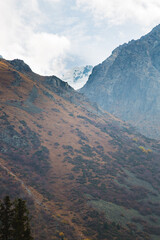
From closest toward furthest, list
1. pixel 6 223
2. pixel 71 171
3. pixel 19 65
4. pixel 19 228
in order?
1. pixel 19 228
2. pixel 6 223
3. pixel 71 171
4. pixel 19 65

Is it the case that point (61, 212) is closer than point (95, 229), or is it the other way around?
point (95, 229)

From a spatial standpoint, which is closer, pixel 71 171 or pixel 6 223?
pixel 6 223

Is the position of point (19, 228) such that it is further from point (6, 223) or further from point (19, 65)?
point (19, 65)

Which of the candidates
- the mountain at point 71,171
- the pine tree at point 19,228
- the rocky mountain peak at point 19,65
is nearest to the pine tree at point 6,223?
the pine tree at point 19,228

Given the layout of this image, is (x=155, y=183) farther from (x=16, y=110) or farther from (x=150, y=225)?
(x=16, y=110)

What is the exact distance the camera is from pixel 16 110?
6425 cm

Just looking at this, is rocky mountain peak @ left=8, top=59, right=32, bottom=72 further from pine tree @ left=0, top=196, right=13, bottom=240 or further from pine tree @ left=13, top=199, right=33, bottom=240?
pine tree @ left=13, top=199, right=33, bottom=240

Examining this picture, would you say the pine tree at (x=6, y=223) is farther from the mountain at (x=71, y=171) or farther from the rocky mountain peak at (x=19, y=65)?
the rocky mountain peak at (x=19, y=65)

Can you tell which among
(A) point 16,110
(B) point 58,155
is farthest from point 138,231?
(A) point 16,110

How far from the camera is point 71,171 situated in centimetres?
4862

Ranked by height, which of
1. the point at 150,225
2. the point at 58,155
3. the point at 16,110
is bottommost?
the point at 150,225

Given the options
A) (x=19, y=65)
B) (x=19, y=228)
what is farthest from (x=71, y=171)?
(x=19, y=65)

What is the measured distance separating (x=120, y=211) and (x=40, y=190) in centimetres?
1659

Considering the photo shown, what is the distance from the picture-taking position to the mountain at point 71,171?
27438mm
